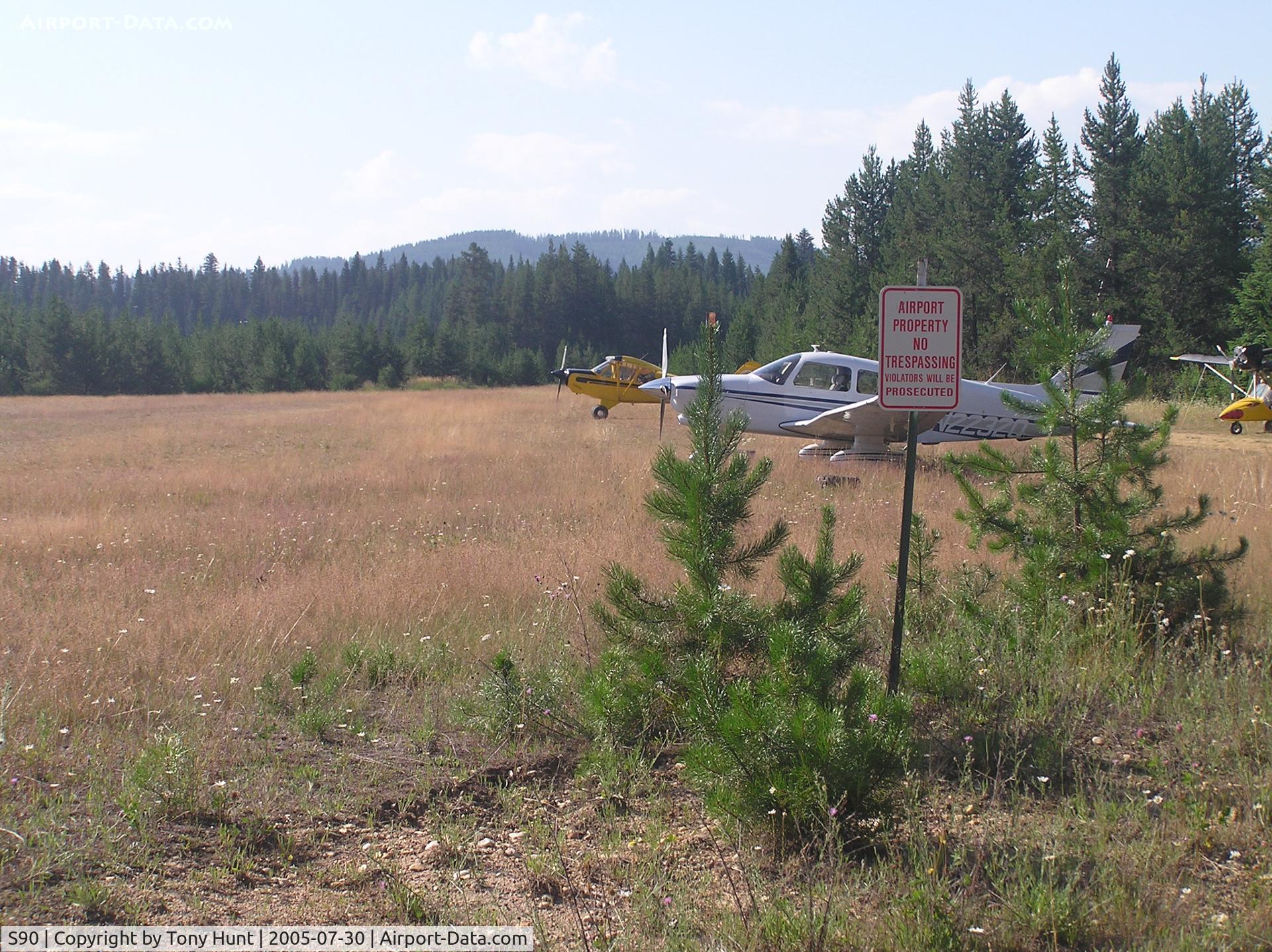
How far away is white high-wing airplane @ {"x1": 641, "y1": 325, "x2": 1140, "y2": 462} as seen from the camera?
14.8m

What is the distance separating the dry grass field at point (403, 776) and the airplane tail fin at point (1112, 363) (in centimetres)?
165

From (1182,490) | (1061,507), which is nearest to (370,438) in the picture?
(1182,490)

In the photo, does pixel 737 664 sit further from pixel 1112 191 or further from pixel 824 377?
pixel 1112 191

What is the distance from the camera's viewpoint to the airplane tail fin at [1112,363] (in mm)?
5750

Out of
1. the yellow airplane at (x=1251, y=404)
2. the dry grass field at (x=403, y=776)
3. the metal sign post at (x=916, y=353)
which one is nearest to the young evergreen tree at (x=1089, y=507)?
the dry grass field at (x=403, y=776)

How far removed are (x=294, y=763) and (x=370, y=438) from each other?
60.4 feet

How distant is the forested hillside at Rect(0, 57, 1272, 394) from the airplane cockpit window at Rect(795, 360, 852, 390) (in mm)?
3298

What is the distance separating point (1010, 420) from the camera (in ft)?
49.9

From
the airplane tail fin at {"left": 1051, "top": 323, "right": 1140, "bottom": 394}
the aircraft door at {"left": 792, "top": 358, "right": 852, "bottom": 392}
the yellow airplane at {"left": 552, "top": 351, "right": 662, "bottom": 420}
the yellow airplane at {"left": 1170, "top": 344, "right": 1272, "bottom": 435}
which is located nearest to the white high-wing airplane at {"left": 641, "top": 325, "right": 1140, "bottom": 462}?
the aircraft door at {"left": 792, "top": 358, "right": 852, "bottom": 392}

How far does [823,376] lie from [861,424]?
5.74 feet

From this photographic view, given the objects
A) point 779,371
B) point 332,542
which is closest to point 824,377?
point 779,371

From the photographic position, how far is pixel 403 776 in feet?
12.6

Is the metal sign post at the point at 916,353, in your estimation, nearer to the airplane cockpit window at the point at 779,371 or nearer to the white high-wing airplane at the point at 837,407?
the white high-wing airplane at the point at 837,407

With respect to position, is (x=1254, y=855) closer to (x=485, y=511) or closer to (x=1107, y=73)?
(x=485, y=511)
